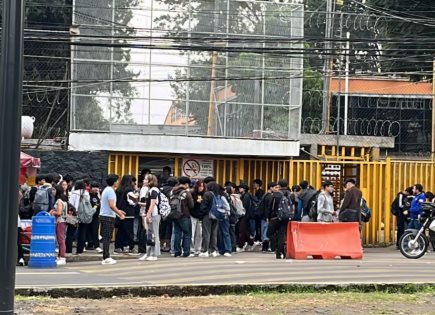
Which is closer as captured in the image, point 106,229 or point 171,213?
point 106,229

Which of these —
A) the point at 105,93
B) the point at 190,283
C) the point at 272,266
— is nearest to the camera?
the point at 190,283

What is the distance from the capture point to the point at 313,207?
19.9 metres

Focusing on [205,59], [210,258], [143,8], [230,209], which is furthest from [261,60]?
[210,258]

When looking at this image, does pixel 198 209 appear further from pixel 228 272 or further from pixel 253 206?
pixel 228 272

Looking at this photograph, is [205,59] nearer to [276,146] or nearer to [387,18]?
[276,146]

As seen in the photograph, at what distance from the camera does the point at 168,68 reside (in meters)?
23.9

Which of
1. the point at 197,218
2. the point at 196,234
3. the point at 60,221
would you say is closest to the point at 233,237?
the point at 196,234

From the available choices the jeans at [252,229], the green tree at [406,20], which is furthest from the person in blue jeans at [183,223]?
the green tree at [406,20]

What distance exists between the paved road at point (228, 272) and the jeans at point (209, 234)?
0.84 meters

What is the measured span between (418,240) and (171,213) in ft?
18.9

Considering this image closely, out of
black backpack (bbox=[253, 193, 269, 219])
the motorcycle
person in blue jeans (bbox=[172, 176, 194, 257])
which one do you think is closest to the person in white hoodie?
person in blue jeans (bbox=[172, 176, 194, 257])

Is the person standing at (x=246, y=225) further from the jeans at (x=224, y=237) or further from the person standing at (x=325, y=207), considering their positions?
the person standing at (x=325, y=207)

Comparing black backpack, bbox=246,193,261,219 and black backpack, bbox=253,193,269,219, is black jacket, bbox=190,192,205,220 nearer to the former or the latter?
black backpack, bbox=253,193,269,219

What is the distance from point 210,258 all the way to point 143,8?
929 cm
